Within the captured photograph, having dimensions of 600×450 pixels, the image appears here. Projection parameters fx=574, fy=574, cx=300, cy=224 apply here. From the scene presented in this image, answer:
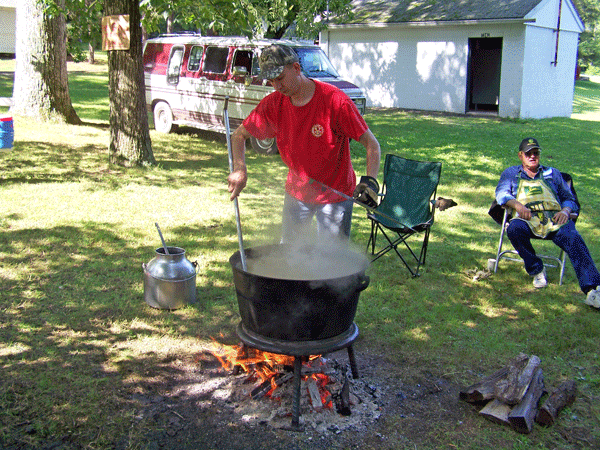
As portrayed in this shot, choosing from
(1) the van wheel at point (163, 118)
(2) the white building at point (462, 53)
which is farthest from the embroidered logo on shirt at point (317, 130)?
(2) the white building at point (462, 53)

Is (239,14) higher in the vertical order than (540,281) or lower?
higher

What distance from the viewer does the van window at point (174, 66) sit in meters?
12.0

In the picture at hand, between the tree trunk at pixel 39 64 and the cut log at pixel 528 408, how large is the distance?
11212 mm

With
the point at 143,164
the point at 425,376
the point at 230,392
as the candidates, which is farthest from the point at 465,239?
the point at 143,164

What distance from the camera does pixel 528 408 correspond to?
10.3 feet

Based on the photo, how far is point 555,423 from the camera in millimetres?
3195

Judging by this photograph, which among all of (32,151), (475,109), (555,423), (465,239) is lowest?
(555,423)

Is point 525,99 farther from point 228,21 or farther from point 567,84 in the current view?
point 228,21

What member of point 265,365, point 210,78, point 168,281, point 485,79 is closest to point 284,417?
point 265,365

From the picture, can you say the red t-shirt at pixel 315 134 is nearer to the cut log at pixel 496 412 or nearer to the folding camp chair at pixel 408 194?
the cut log at pixel 496 412

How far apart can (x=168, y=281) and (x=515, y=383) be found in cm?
257

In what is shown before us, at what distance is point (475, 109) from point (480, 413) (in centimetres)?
1735

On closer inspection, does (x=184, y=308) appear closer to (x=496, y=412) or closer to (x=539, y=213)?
(x=496, y=412)

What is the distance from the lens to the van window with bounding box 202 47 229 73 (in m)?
11.2
